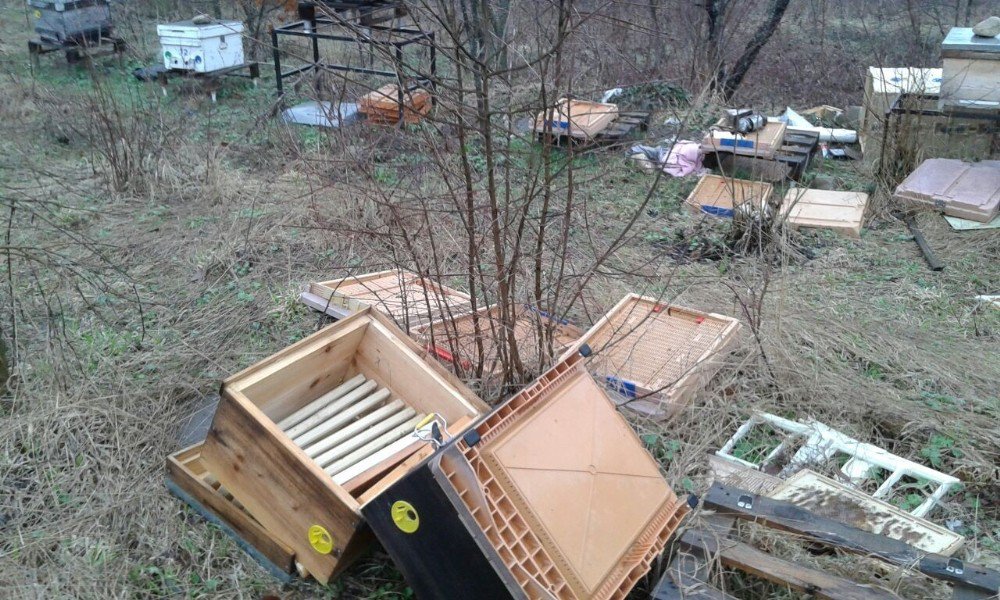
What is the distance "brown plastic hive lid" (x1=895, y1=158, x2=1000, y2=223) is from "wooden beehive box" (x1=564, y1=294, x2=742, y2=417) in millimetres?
3381

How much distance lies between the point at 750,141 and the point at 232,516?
233 inches

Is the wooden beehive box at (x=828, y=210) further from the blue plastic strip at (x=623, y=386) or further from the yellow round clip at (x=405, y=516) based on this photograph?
the yellow round clip at (x=405, y=516)

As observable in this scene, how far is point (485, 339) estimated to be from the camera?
416cm

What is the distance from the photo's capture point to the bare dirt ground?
3.28 metres

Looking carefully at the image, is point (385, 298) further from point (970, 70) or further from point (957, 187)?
point (970, 70)

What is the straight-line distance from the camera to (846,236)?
6637 millimetres

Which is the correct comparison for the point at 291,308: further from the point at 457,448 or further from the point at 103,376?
the point at 457,448

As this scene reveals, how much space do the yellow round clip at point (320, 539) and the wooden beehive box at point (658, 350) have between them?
4.80 ft

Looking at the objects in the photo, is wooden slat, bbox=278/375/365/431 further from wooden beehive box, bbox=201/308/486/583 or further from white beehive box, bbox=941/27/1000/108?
white beehive box, bbox=941/27/1000/108

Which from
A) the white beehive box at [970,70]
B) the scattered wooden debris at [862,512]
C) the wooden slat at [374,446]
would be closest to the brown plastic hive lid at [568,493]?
the scattered wooden debris at [862,512]

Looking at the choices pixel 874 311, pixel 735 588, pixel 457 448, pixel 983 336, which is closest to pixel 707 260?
pixel 874 311

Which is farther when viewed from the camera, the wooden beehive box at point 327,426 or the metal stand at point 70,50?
the metal stand at point 70,50

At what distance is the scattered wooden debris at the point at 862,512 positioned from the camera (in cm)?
307

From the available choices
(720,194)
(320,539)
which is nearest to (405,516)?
(320,539)
